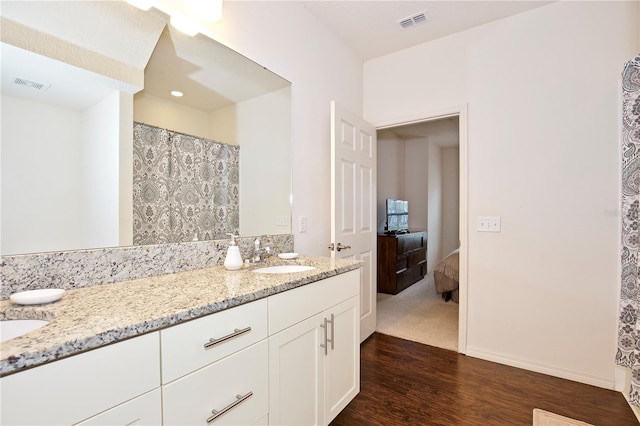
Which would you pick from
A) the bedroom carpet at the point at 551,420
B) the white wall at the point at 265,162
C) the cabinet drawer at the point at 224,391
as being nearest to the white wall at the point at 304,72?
the white wall at the point at 265,162

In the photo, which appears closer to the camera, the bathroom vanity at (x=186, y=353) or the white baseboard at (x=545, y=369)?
the bathroom vanity at (x=186, y=353)

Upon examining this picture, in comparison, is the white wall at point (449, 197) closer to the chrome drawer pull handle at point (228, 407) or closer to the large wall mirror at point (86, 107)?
the large wall mirror at point (86, 107)

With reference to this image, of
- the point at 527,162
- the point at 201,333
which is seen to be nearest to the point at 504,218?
the point at 527,162

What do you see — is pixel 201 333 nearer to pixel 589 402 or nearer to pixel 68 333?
pixel 68 333

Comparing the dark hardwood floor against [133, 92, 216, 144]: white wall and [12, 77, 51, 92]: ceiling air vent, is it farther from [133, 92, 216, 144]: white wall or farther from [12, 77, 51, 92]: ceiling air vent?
[12, 77, 51, 92]: ceiling air vent

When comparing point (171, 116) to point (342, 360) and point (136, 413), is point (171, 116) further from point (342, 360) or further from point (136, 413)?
point (342, 360)

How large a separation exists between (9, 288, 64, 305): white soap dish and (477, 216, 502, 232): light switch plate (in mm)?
2644

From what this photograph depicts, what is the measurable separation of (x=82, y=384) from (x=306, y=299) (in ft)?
2.68

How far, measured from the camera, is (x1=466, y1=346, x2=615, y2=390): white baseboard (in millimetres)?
1979

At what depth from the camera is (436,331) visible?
114 inches

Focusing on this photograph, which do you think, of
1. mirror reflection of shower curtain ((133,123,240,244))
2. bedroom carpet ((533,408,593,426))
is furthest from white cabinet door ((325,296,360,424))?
bedroom carpet ((533,408,593,426))

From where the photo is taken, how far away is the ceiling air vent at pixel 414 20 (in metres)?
2.32

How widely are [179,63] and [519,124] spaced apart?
2.42 m

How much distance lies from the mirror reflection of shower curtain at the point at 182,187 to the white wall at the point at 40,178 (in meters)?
0.22
